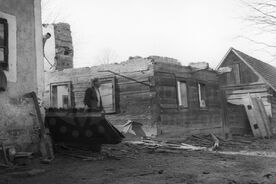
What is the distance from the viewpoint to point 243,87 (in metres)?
25.9

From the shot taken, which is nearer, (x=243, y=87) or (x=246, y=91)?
(x=246, y=91)

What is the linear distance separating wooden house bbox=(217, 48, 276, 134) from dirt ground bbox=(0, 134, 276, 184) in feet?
35.8

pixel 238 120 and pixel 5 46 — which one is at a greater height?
pixel 5 46

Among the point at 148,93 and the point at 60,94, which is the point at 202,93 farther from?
the point at 60,94

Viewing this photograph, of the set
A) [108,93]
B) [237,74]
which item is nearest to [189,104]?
[108,93]

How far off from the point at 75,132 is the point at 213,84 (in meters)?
11.4

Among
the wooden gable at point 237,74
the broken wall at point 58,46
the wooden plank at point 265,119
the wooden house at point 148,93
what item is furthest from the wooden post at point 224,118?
the broken wall at point 58,46

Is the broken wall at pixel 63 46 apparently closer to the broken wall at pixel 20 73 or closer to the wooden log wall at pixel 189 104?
the wooden log wall at pixel 189 104

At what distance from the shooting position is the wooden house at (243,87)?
826 inches

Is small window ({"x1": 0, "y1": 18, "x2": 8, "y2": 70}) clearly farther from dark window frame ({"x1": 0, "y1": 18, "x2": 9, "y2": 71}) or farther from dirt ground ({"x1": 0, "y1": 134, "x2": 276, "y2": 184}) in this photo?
dirt ground ({"x1": 0, "y1": 134, "x2": 276, "y2": 184})

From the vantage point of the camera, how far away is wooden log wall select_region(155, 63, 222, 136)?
14.9 meters

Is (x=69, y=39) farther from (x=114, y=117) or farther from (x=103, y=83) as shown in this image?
(x=114, y=117)

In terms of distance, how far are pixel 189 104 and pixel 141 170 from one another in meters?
9.46

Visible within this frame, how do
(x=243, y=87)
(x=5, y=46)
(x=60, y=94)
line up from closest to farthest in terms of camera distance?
1. (x=5, y=46)
2. (x=60, y=94)
3. (x=243, y=87)
